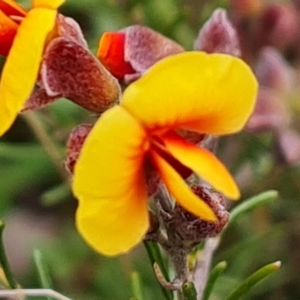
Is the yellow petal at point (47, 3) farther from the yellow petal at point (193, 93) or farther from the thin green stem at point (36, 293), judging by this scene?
the thin green stem at point (36, 293)

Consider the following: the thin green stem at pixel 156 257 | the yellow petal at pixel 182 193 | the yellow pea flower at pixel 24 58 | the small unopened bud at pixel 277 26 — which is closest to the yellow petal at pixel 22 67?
the yellow pea flower at pixel 24 58

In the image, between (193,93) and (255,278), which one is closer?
(193,93)

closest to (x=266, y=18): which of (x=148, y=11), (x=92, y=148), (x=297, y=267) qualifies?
(x=148, y=11)

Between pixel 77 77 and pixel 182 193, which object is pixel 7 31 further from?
pixel 182 193

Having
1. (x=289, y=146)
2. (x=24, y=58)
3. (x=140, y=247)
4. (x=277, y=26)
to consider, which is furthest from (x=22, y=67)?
(x=140, y=247)

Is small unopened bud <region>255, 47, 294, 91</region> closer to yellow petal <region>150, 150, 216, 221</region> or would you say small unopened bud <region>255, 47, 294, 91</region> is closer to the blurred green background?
the blurred green background

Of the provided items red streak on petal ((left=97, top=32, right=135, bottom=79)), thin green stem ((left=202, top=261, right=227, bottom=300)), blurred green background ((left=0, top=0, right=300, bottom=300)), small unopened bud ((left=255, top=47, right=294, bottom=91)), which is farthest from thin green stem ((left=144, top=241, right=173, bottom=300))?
small unopened bud ((left=255, top=47, right=294, bottom=91))
